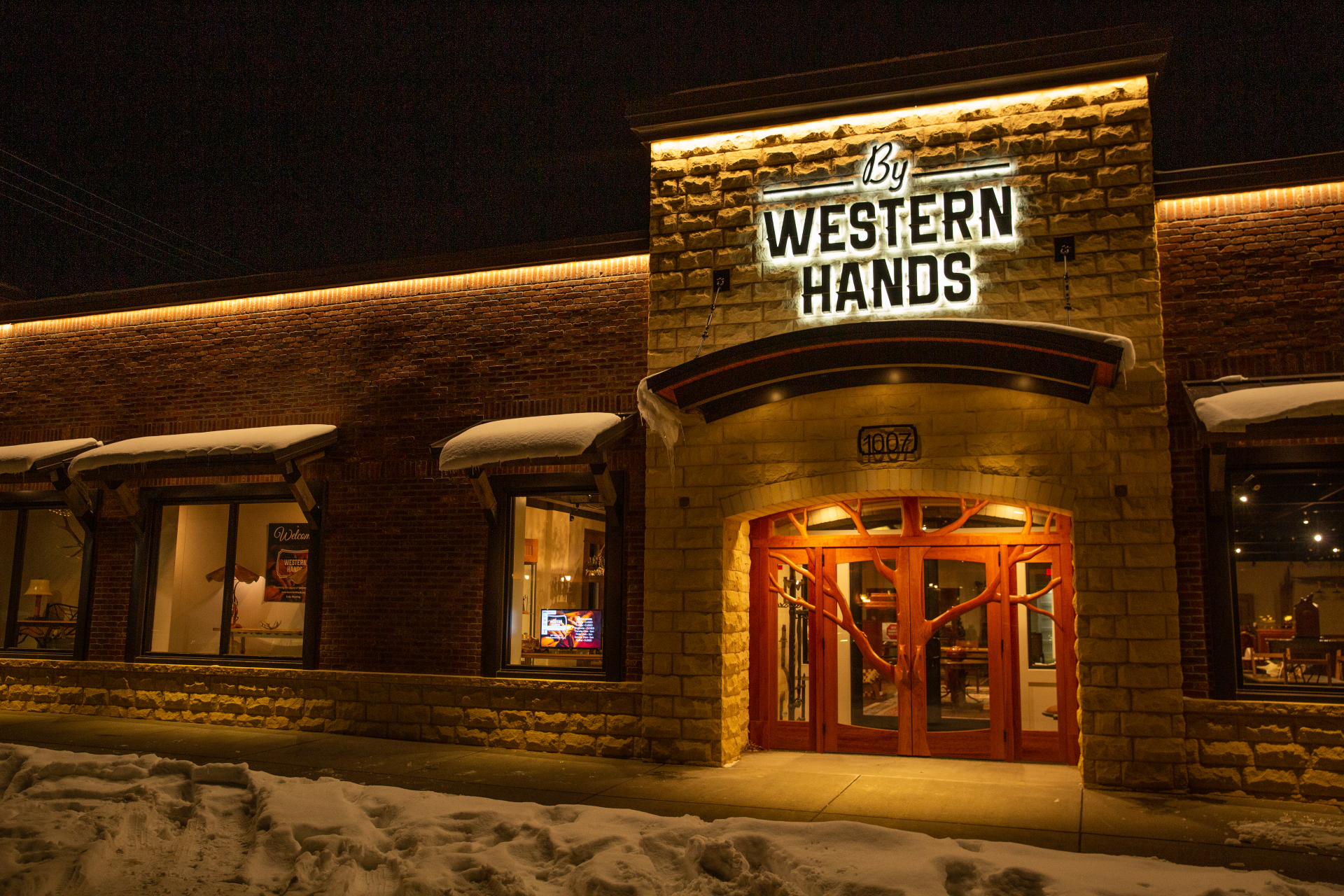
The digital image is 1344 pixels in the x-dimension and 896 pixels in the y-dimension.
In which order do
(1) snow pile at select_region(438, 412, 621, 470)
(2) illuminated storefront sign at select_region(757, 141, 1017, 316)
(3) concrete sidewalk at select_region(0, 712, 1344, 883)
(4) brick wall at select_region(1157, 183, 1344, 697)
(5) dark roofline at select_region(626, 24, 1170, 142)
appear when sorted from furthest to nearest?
(1) snow pile at select_region(438, 412, 621, 470) < (2) illuminated storefront sign at select_region(757, 141, 1017, 316) < (5) dark roofline at select_region(626, 24, 1170, 142) < (4) brick wall at select_region(1157, 183, 1344, 697) < (3) concrete sidewalk at select_region(0, 712, 1344, 883)

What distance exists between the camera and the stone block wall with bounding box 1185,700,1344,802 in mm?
8055

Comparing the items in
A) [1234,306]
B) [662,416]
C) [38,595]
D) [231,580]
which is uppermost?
[1234,306]

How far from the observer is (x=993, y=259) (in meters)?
9.31

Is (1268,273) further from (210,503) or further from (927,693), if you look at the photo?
(210,503)

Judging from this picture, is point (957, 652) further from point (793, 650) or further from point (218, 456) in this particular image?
point (218, 456)

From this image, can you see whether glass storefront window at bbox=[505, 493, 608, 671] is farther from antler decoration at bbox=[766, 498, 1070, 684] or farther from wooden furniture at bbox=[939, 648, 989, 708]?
wooden furniture at bbox=[939, 648, 989, 708]

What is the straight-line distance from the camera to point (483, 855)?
228 inches

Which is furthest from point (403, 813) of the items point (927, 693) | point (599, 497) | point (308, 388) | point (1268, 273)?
point (1268, 273)

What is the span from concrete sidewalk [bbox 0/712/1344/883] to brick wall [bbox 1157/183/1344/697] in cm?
151

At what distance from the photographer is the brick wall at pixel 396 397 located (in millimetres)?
10820

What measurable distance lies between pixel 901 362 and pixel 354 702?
7.19m

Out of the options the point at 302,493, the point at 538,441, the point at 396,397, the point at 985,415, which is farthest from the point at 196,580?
the point at 985,415

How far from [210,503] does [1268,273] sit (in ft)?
39.9

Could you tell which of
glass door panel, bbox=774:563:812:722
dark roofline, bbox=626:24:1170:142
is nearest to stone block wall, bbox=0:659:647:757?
glass door panel, bbox=774:563:812:722
